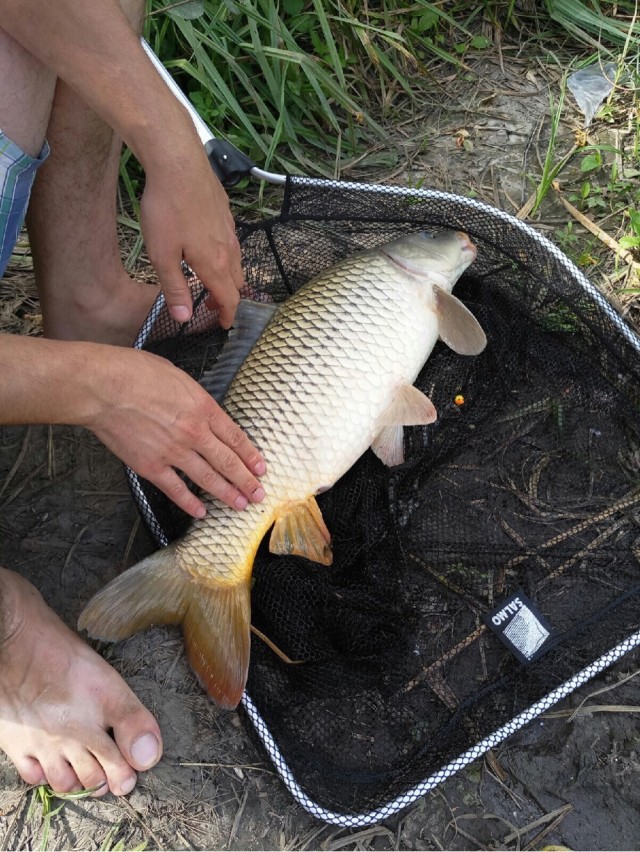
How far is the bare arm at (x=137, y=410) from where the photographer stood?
1.28 metres

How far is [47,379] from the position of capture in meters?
1.28

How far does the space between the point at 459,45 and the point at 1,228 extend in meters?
1.74

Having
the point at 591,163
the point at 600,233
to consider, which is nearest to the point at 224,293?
the point at 600,233

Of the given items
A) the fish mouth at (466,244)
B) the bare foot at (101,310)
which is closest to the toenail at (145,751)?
the bare foot at (101,310)

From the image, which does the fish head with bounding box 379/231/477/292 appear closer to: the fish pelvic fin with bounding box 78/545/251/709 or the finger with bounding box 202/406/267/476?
the finger with bounding box 202/406/267/476

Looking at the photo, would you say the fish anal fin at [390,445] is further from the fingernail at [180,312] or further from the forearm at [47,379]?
the forearm at [47,379]

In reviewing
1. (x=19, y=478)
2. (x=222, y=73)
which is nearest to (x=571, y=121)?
(x=222, y=73)

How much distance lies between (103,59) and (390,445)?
2.95ft

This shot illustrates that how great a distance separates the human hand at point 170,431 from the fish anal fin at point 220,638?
0.16 m

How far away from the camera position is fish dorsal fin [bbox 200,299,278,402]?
1.69m

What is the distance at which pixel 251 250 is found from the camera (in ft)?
6.42

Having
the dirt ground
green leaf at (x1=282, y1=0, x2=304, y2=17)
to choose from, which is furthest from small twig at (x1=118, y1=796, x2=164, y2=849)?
green leaf at (x1=282, y1=0, x2=304, y2=17)

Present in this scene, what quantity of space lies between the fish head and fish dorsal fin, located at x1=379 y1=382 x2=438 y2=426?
0.25 meters

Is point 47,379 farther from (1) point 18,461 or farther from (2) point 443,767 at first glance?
(2) point 443,767
